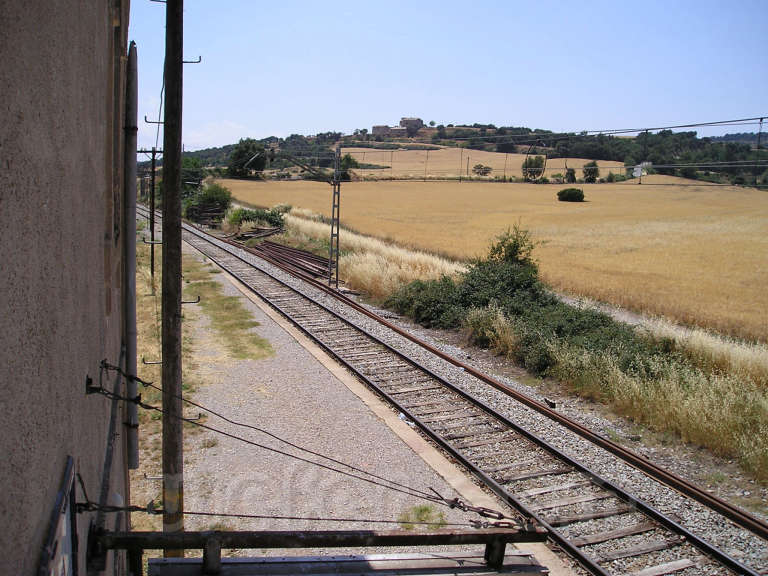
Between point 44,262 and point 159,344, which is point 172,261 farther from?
point 159,344

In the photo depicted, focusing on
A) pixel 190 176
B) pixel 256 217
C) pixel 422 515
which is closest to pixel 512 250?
pixel 422 515

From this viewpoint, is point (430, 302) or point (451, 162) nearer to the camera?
point (430, 302)

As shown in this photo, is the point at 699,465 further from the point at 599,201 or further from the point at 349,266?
the point at 599,201

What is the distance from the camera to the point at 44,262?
2.62 metres

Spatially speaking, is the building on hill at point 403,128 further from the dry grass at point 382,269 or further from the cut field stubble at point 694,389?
the cut field stubble at point 694,389

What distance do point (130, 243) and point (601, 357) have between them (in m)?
10.4

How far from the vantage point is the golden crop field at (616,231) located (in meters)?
25.7

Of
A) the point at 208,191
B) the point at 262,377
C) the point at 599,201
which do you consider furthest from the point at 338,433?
the point at 599,201

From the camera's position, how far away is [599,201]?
78750 mm

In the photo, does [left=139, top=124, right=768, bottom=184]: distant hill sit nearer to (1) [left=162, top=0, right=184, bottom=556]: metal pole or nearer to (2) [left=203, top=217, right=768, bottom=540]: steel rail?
(2) [left=203, top=217, right=768, bottom=540]: steel rail

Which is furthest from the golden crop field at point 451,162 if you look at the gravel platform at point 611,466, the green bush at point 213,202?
the gravel platform at point 611,466

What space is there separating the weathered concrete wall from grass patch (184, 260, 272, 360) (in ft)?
36.5

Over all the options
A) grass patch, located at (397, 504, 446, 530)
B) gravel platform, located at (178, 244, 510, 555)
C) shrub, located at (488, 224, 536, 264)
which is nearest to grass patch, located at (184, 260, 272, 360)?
gravel platform, located at (178, 244, 510, 555)

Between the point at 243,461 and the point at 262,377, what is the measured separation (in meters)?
4.06
